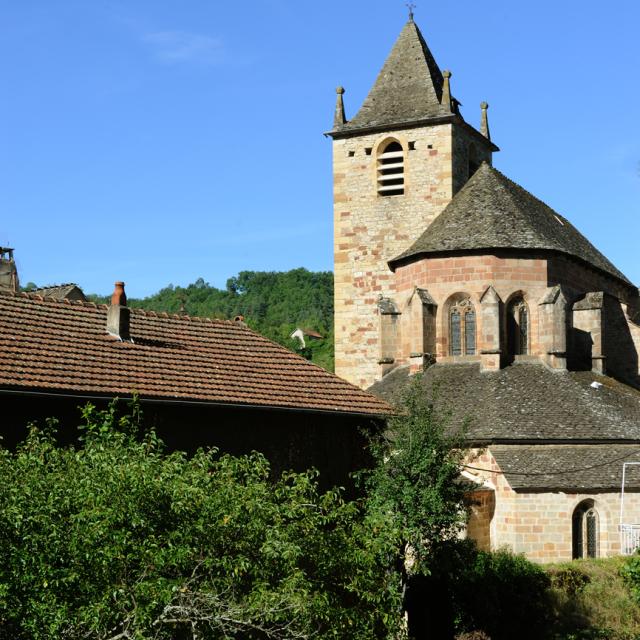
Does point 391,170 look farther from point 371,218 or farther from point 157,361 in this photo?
point 157,361

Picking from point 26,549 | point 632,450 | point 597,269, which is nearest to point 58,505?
point 26,549

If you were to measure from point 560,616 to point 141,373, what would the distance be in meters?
10.9

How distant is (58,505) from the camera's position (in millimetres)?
11797

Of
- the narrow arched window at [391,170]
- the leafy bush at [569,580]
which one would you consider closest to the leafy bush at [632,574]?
the leafy bush at [569,580]

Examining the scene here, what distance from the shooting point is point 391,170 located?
41219mm

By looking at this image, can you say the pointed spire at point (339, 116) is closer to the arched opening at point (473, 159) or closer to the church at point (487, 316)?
the church at point (487, 316)

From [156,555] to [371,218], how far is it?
30120 mm

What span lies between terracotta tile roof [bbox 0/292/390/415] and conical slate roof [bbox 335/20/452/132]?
18.6 metres

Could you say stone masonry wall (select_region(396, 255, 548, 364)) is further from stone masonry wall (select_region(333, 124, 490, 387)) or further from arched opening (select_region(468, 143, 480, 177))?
arched opening (select_region(468, 143, 480, 177))

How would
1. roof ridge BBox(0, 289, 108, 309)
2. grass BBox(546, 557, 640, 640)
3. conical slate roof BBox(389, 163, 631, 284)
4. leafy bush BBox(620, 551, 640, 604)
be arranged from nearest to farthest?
1. roof ridge BBox(0, 289, 108, 309)
2. grass BBox(546, 557, 640, 640)
3. leafy bush BBox(620, 551, 640, 604)
4. conical slate roof BBox(389, 163, 631, 284)

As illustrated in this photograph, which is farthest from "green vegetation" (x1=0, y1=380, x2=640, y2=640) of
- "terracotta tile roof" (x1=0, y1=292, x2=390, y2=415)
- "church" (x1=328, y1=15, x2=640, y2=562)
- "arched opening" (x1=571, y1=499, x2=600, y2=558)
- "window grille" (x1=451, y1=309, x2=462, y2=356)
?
"window grille" (x1=451, y1=309, x2=462, y2=356)

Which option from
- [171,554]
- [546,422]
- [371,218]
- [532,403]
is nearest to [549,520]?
[546,422]

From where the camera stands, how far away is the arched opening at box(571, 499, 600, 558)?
28766 mm

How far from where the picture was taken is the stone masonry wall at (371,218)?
40219mm
